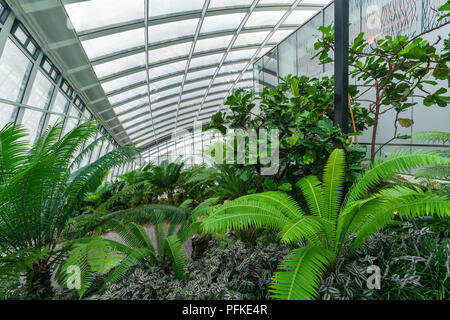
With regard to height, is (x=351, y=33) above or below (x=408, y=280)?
above

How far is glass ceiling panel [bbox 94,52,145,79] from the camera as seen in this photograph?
7.45 m

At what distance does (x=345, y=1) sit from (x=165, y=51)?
26.2 feet

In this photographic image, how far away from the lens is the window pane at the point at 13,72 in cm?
426

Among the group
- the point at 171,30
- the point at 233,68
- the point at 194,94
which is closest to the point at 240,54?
the point at 233,68

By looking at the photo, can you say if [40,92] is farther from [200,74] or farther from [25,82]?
[200,74]

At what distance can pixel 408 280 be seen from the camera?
1.23 m

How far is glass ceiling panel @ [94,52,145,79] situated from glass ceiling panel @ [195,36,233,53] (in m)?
2.35

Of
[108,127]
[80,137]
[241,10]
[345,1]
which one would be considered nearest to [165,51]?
[241,10]

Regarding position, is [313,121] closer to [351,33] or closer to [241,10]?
[351,33]

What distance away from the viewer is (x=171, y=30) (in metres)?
7.35

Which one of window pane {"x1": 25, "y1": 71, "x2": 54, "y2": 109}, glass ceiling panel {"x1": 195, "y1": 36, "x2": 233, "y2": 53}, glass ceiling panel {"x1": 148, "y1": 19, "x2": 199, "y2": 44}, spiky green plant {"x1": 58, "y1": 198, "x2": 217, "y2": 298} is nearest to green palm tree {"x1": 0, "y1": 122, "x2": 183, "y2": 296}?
spiky green plant {"x1": 58, "y1": 198, "x2": 217, "y2": 298}

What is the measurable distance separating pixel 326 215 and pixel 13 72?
6.40m

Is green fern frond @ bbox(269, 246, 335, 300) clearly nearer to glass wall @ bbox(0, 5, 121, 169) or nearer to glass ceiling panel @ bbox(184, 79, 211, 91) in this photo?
glass wall @ bbox(0, 5, 121, 169)
